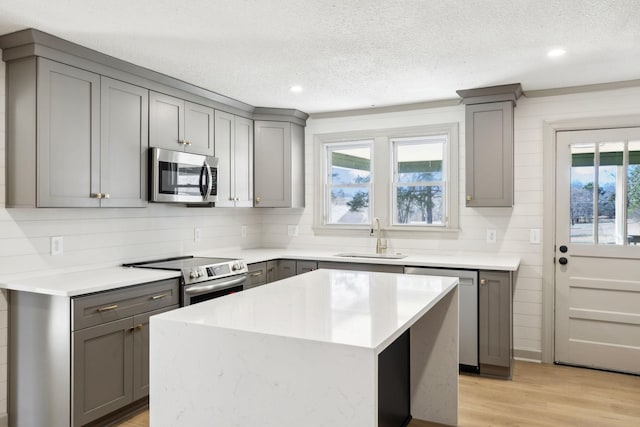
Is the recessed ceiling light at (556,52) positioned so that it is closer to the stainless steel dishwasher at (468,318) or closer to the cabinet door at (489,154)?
the cabinet door at (489,154)

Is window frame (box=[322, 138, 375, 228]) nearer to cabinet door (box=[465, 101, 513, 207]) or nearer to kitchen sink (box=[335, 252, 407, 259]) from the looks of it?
kitchen sink (box=[335, 252, 407, 259])

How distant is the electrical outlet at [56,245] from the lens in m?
3.11

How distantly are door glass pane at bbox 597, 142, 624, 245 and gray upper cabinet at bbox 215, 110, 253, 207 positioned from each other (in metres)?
3.11

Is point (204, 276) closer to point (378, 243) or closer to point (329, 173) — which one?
point (378, 243)

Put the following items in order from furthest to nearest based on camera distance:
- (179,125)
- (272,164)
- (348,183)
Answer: (348,183) < (272,164) < (179,125)

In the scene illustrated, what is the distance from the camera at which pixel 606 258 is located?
386 centimetres

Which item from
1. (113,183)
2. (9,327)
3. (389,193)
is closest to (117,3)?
(113,183)

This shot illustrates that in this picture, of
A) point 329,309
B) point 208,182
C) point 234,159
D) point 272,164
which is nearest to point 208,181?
point 208,182

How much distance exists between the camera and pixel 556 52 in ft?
10.1

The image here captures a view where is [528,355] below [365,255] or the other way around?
below

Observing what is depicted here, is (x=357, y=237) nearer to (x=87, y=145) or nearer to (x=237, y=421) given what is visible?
(x=87, y=145)

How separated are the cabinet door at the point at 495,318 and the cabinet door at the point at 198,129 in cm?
252

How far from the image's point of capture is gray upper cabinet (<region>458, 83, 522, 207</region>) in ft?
13.1

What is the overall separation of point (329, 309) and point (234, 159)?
9.21 feet
